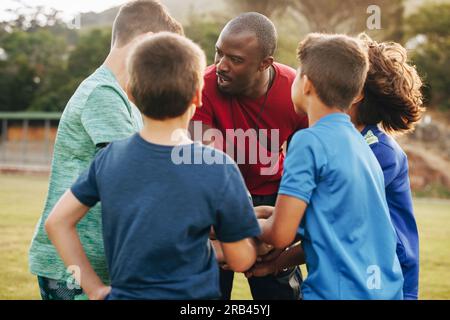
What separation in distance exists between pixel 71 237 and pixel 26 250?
6426 millimetres

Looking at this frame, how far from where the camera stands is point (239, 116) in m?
3.66

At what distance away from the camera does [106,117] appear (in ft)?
8.22

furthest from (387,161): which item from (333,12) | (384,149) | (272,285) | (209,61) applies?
(333,12)

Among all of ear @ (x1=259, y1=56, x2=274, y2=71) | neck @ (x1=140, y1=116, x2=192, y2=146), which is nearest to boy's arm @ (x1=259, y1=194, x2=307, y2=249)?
neck @ (x1=140, y1=116, x2=192, y2=146)

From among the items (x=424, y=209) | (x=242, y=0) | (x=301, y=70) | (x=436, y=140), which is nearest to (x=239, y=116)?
(x=301, y=70)

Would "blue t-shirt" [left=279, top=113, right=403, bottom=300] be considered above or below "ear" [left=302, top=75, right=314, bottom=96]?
below

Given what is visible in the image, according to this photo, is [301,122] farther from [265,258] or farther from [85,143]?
[85,143]

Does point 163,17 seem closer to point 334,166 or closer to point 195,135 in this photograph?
point 195,135

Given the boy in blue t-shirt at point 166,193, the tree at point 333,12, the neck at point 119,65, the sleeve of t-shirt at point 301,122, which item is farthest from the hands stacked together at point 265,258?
the tree at point 333,12

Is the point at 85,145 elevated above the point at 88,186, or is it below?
above

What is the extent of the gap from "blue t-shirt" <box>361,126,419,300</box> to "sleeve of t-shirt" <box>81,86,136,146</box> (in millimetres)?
1059

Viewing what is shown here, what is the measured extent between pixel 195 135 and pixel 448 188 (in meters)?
24.3

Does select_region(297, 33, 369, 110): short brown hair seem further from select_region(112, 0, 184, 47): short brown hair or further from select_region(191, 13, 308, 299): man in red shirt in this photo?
select_region(191, 13, 308, 299): man in red shirt

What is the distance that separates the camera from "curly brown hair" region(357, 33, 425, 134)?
2994 millimetres
